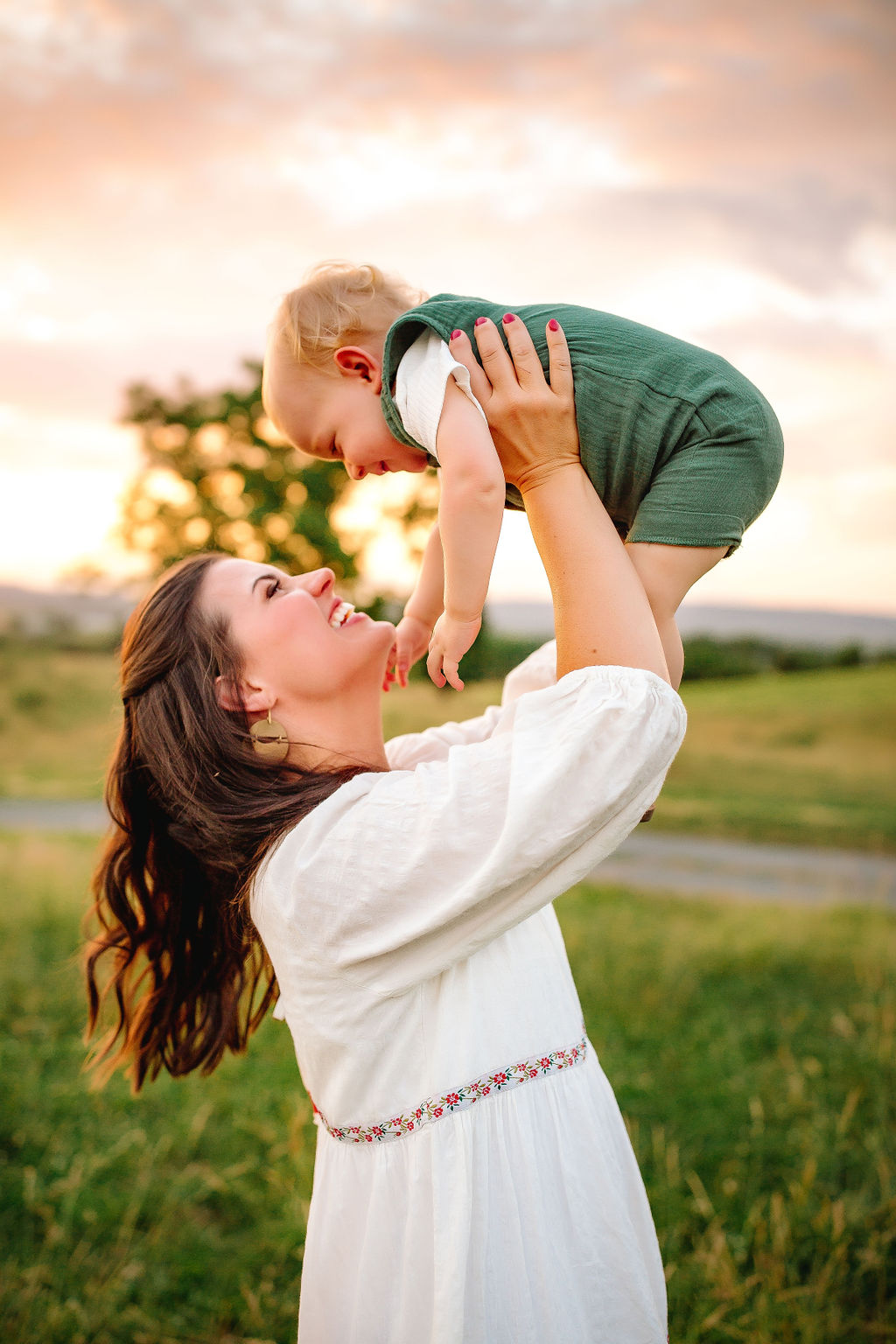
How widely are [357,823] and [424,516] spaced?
9593 mm

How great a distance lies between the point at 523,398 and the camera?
146cm

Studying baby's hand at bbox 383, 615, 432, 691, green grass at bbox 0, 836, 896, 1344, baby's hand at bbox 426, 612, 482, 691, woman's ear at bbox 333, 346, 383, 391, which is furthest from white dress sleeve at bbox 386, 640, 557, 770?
green grass at bbox 0, 836, 896, 1344

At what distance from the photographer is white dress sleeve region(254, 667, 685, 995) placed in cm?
124

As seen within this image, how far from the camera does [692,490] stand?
145cm

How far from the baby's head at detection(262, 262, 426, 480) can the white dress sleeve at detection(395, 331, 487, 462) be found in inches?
5.6

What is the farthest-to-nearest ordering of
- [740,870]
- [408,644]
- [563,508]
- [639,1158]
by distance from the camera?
[740,870] < [639,1158] < [408,644] < [563,508]

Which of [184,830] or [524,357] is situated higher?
[524,357]

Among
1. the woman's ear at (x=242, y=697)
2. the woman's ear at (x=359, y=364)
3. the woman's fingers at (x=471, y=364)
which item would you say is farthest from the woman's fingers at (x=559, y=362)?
Result: the woman's ear at (x=242, y=697)

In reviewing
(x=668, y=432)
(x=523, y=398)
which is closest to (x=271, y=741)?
(x=523, y=398)

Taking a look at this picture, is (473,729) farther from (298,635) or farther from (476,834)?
(476,834)

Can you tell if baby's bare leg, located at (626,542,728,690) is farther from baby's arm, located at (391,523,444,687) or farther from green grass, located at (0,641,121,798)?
green grass, located at (0,641,121,798)

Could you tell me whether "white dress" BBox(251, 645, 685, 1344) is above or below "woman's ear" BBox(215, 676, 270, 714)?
below

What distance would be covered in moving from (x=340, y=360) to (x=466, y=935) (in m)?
1.10

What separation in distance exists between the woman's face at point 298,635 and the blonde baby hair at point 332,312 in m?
0.45
